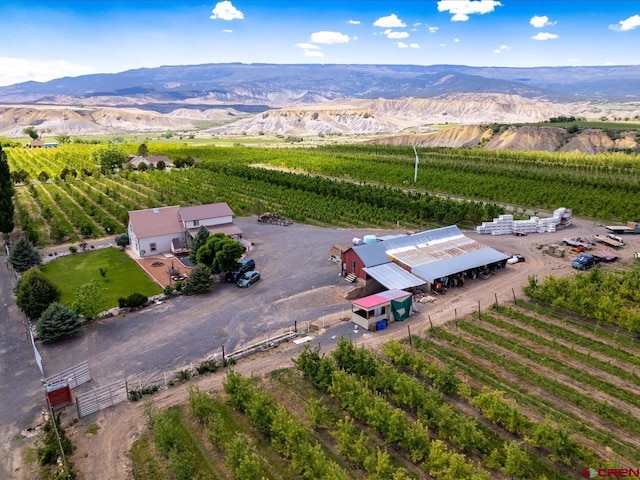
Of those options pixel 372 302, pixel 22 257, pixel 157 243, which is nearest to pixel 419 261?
pixel 372 302

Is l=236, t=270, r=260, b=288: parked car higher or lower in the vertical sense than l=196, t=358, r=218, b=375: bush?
higher

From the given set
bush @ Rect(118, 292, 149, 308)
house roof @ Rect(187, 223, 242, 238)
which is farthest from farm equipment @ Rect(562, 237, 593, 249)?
bush @ Rect(118, 292, 149, 308)

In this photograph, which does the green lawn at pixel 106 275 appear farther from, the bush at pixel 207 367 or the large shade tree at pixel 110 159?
the large shade tree at pixel 110 159

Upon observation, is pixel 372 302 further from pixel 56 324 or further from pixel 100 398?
pixel 56 324

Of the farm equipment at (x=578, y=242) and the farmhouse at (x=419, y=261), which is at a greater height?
the farmhouse at (x=419, y=261)

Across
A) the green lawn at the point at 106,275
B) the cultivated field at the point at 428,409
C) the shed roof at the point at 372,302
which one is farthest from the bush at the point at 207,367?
the green lawn at the point at 106,275

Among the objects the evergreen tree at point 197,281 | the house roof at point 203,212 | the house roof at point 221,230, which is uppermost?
the house roof at point 203,212

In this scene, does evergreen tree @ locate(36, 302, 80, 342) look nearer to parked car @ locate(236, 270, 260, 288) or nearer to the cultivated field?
the cultivated field
